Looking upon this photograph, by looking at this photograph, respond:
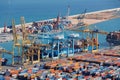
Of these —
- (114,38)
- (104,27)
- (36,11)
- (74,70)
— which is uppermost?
(36,11)

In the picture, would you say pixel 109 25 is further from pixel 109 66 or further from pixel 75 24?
pixel 109 66

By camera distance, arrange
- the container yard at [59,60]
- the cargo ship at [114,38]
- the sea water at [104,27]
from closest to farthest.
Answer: the container yard at [59,60] < the cargo ship at [114,38] < the sea water at [104,27]

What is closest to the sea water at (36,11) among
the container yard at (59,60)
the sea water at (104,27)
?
the sea water at (104,27)

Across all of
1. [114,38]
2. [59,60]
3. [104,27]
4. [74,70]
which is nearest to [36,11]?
[104,27]

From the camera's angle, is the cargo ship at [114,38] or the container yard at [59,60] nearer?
the container yard at [59,60]

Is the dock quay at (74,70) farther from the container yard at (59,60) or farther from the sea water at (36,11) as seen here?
the sea water at (36,11)

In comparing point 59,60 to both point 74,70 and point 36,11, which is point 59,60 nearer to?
point 74,70

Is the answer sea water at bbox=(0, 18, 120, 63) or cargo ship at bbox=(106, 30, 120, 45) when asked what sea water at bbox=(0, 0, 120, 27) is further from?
cargo ship at bbox=(106, 30, 120, 45)

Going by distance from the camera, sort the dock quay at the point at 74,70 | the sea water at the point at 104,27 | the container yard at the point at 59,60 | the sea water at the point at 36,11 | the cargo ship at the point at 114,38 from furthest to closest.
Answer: the sea water at the point at 36,11, the sea water at the point at 104,27, the cargo ship at the point at 114,38, the container yard at the point at 59,60, the dock quay at the point at 74,70

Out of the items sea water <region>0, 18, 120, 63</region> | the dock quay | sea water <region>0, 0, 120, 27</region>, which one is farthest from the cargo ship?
sea water <region>0, 0, 120, 27</region>

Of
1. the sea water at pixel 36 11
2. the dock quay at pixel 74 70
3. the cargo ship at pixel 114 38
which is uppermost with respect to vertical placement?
the sea water at pixel 36 11

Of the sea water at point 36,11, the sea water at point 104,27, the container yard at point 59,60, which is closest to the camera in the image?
the container yard at point 59,60

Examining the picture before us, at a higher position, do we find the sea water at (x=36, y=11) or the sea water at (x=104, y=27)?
the sea water at (x=36, y=11)
